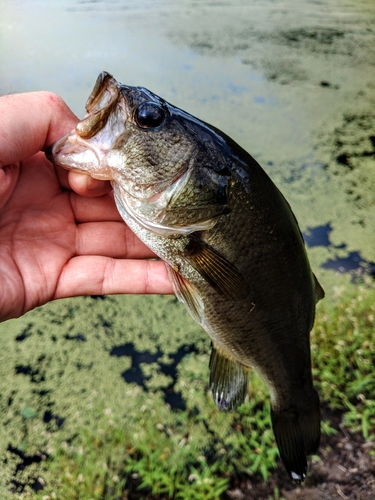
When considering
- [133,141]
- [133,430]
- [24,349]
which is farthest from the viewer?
[24,349]

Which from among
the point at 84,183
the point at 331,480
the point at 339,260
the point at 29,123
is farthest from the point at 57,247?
the point at 339,260

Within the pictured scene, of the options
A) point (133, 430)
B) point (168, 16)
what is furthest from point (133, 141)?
point (168, 16)

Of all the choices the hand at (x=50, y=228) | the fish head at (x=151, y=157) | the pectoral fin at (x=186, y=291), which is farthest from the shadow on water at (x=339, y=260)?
the fish head at (x=151, y=157)

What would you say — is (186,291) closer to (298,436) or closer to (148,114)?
(148,114)

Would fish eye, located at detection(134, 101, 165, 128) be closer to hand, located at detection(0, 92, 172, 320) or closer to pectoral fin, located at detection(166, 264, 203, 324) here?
hand, located at detection(0, 92, 172, 320)

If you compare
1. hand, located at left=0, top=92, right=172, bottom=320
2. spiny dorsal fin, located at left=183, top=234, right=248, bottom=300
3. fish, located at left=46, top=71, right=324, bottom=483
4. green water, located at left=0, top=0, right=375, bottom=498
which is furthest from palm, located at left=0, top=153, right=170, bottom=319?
green water, located at left=0, top=0, right=375, bottom=498

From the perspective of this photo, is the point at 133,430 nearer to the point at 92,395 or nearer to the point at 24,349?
the point at 92,395

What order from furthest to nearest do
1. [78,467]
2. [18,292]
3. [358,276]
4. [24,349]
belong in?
[358,276]
[24,349]
[78,467]
[18,292]
